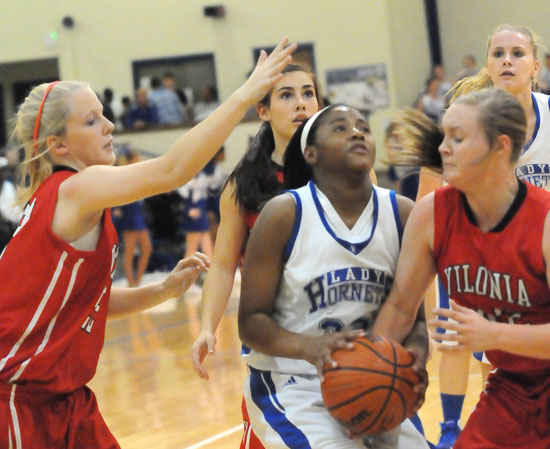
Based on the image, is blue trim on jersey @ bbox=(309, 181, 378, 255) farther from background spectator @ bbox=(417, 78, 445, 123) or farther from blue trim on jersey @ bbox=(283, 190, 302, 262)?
background spectator @ bbox=(417, 78, 445, 123)

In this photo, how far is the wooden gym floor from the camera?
16.9ft

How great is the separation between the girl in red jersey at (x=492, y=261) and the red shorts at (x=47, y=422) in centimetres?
95

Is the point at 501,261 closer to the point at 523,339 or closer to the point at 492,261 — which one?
the point at 492,261

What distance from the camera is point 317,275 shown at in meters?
2.70

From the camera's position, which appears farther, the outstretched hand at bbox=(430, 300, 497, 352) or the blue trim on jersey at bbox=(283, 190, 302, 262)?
the blue trim on jersey at bbox=(283, 190, 302, 262)

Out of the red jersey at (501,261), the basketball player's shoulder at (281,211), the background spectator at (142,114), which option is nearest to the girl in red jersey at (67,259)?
the basketball player's shoulder at (281,211)

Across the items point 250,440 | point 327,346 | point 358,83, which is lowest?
point 250,440

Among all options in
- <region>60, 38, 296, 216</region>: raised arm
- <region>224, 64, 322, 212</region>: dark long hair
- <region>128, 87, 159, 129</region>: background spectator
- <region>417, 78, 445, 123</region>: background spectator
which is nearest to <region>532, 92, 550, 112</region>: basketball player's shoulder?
<region>224, 64, 322, 212</region>: dark long hair

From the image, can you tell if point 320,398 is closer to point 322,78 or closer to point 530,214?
point 530,214

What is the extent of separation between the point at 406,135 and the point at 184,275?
3.01 feet

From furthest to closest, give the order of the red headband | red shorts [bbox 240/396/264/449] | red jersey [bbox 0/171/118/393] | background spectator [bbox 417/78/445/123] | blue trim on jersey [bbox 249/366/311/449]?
background spectator [bbox 417/78/445/123] < red shorts [bbox 240/396/264/449] < the red headband < red jersey [bbox 0/171/118/393] < blue trim on jersey [bbox 249/366/311/449]

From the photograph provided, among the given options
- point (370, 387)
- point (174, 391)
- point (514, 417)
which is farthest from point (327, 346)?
point (174, 391)

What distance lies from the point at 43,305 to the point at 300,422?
0.84 meters

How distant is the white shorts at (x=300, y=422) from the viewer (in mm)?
2605
